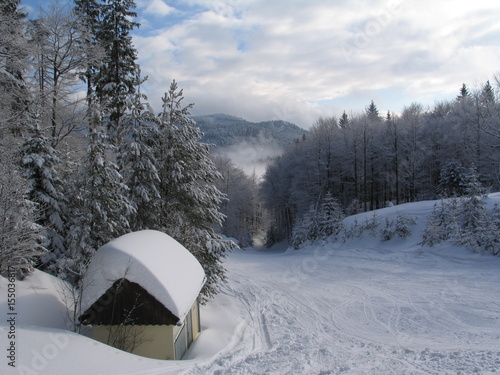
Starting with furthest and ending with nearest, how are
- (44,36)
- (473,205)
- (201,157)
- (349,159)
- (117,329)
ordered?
(349,159), (473,205), (201,157), (44,36), (117,329)

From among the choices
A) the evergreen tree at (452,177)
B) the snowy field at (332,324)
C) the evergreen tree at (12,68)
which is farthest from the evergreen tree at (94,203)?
the evergreen tree at (452,177)

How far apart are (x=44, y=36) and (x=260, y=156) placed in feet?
440

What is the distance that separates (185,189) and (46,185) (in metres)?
5.40

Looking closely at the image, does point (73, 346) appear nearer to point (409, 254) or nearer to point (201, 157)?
point (201, 157)

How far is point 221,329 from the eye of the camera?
43.1 ft

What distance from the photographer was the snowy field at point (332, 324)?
764cm

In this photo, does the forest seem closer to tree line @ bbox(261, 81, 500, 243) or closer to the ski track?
A: the ski track

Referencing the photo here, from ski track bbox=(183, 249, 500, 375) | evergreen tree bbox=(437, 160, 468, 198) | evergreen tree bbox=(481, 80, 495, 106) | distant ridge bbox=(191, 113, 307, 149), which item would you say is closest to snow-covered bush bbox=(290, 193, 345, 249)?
ski track bbox=(183, 249, 500, 375)

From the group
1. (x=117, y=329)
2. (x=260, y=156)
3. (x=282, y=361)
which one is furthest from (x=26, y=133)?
(x=260, y=156)

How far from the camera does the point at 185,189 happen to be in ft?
51.3

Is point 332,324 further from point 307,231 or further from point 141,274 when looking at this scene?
point 307,231

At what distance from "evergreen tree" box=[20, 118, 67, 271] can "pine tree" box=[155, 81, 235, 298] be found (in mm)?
4198

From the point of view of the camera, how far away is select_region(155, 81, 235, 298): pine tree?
15.5 metres

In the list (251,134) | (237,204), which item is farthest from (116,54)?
(251,134)
